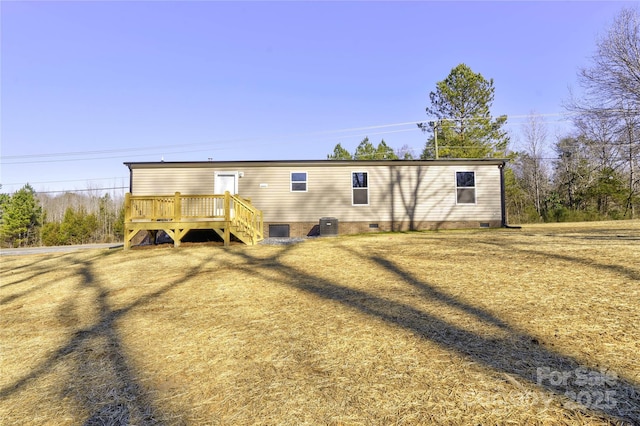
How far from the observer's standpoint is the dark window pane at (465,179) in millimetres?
15398

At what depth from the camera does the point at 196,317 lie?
3.99 metres

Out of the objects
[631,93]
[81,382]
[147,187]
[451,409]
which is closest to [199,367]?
[81,382]

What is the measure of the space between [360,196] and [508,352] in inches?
503

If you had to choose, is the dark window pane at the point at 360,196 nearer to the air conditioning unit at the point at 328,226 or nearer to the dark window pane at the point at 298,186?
the air conditioning unit at the point at 328,226

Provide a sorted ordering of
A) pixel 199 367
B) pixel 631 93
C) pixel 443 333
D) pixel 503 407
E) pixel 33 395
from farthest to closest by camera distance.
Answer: pixel 631 93, pixel 443 333, pixel 199 367, pixel 33 395, pixel 503 407

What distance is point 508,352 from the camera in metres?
2.55

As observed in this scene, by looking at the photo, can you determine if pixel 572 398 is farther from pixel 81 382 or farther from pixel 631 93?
pixel 631 93

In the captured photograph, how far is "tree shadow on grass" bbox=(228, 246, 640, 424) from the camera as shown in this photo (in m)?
1.88

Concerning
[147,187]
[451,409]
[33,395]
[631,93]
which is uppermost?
[631,93]

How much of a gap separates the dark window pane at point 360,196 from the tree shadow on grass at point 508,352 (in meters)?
10.5

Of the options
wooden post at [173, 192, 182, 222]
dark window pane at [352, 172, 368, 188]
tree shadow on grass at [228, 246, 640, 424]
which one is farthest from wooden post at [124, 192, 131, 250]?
dark window pane at [352, 172, 368, 188]

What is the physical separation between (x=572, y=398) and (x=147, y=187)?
16027 millimetres

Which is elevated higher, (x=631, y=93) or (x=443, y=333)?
(x=631, y=93)

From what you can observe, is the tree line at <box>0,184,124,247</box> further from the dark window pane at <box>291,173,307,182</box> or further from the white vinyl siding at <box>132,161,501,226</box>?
the dark window pane at <box>291,173,307,182</box>
